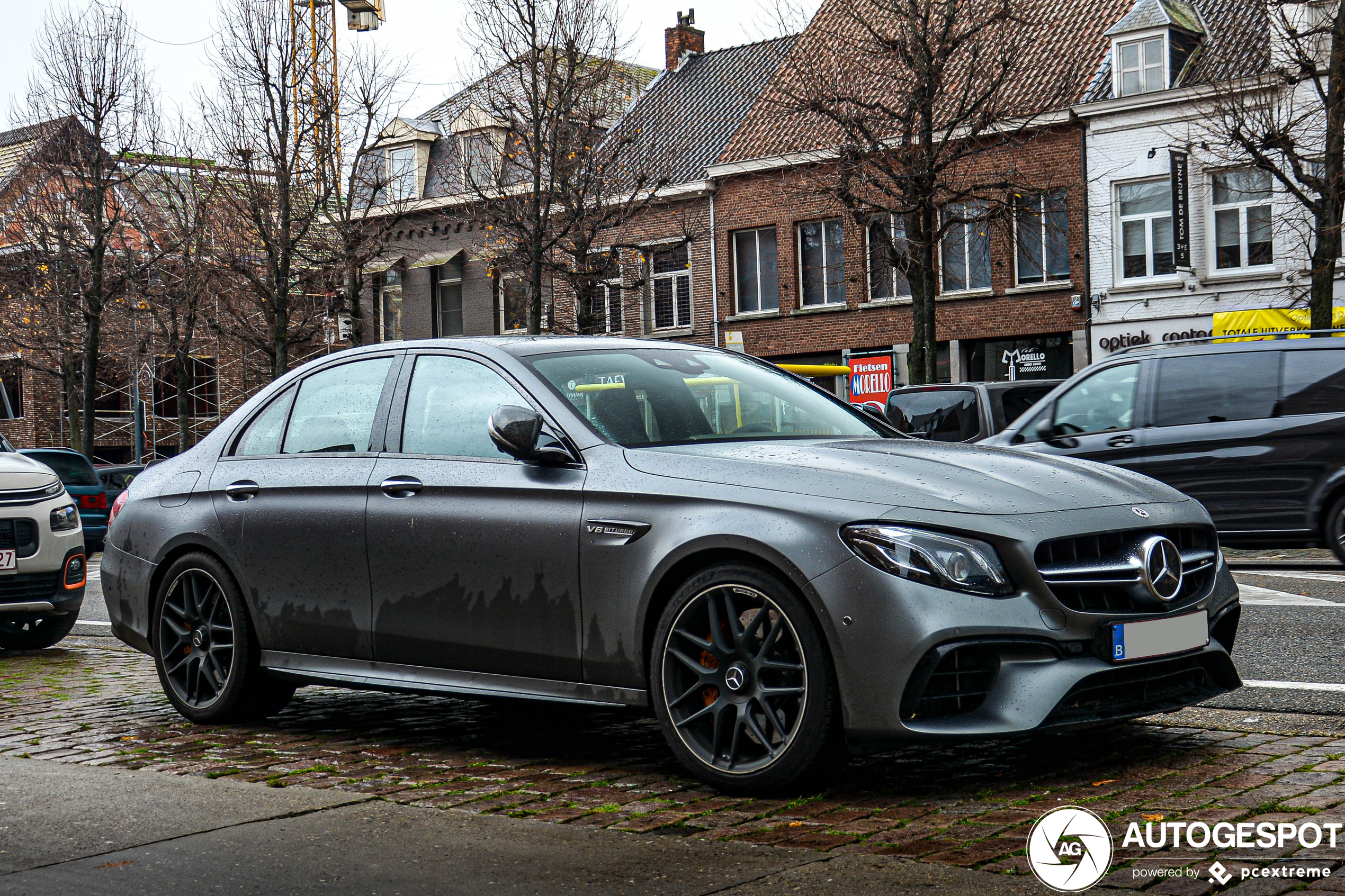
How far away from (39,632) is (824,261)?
26.4 meters

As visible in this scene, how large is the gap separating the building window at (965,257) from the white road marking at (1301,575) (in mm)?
Answer: 20495

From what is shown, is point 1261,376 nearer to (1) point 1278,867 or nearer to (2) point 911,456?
(2) point 911,456

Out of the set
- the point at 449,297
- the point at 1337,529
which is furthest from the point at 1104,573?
the point at 449,297

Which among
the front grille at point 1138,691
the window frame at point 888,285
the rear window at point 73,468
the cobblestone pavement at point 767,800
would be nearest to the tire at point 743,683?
the cobblestone pavement at point 767,800

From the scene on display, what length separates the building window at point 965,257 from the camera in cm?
3203

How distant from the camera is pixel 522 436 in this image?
526 centimetres

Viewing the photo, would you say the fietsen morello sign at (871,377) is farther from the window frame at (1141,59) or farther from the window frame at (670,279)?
the window frame at (1141,59)

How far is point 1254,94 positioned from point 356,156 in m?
17.8

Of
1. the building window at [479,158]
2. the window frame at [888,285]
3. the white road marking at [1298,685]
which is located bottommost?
the white road marking at [1298,685]

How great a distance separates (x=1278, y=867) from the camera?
12.0 ft

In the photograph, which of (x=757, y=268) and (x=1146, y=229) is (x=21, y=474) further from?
(x=757, y=268)

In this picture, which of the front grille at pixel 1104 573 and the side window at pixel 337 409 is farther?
the side window at pixel 337 409

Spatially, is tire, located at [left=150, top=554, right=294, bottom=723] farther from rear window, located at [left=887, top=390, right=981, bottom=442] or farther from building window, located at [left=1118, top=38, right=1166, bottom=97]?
building window, located at [left=1118, top=38, right=1166, bottom=97]

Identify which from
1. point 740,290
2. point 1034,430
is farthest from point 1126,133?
point 1034,430
